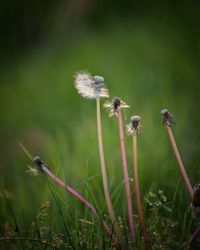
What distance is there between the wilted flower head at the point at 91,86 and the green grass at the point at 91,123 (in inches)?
3.6

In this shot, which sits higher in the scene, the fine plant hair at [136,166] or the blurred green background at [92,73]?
the blurred green background at [92,73]

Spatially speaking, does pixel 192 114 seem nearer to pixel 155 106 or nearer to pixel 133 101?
pixel 155 106

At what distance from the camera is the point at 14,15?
450cm

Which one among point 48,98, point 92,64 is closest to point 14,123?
point 48,98

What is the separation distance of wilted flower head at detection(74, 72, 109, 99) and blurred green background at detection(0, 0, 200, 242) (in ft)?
0.79

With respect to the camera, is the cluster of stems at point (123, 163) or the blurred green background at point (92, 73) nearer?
the cluster of stems at point (123, 163)

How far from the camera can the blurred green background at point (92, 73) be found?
1719 millimetres

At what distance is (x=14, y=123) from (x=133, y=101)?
2.87 ft

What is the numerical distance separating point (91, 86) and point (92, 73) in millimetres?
2041

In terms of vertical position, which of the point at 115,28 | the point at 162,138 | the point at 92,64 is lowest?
the point at 162,138

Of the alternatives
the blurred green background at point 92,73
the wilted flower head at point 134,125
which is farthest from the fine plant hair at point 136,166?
the blurred green background at point 92,73

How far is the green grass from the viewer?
4.24ft

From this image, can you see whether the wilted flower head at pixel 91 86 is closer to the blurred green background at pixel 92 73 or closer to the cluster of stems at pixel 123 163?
the cluster of stems at pixel 123 163

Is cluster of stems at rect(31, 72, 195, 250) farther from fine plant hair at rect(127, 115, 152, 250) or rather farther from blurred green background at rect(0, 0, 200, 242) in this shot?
blurred green background at rect(0, 0, 200, 242)
